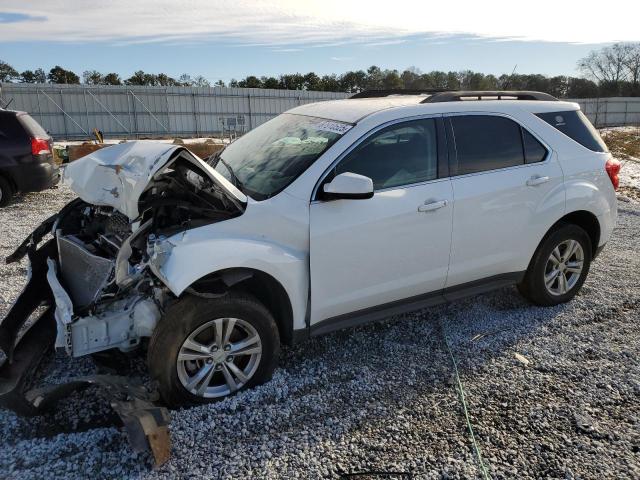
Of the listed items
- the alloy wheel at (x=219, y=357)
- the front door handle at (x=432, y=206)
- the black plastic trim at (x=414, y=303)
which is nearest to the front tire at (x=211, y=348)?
the alloy wheel at (x=219, y=357)

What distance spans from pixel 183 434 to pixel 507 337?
2.71 m

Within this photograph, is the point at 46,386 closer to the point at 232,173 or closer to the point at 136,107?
the point at 232,173

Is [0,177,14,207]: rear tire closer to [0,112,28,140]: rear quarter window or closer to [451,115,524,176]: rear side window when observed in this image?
[0,112,28,140]: rear quarter window

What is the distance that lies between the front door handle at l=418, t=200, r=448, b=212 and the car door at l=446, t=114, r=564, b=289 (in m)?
0.13

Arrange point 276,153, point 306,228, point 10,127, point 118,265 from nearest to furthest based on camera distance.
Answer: point 118,265 → point 306,228 → point 276,153 → point 10,127

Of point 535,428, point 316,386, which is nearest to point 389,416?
point 316,386

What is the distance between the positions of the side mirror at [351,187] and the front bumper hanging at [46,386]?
1.65m

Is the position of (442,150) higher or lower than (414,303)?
higher

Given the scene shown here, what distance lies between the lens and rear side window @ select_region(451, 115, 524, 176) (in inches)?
161

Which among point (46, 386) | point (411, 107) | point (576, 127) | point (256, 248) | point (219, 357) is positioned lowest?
point (46, 386)

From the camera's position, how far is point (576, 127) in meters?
4.72

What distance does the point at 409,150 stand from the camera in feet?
12.8

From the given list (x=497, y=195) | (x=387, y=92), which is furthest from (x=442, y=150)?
(x=387, y=92)

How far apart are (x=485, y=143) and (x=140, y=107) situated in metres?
33.9
